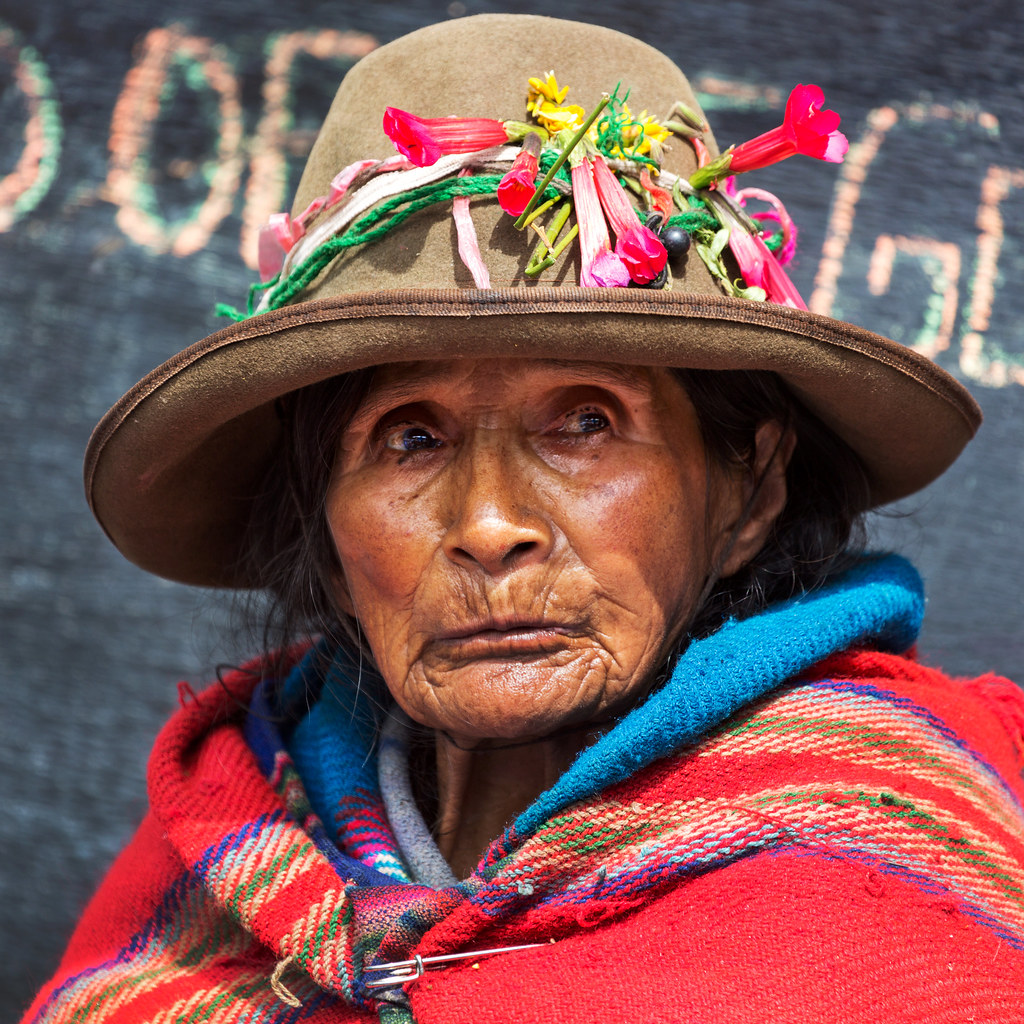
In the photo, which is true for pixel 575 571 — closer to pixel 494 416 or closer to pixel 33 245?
pixel 494 416

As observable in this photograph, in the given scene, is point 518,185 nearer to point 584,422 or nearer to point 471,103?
point 471,103

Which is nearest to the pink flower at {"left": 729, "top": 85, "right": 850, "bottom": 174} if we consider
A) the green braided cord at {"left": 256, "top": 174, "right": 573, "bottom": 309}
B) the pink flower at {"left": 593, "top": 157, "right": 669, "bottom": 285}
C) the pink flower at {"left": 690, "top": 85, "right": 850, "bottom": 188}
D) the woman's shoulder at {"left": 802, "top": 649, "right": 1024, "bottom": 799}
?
the pink flower at {"left": 690, "top": 85, "right": 850, "bottom": 188}

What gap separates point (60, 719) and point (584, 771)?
227 cm

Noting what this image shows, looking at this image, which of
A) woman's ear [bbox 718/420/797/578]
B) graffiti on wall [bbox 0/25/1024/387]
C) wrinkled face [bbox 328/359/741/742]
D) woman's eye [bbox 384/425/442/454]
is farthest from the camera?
graffiti on wall [bbox 0/25/1024/387]

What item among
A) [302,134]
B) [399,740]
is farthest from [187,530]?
[302,134]

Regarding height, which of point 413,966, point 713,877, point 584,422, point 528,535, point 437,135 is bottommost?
point 413,966

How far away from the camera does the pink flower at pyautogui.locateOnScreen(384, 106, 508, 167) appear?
5.06ft

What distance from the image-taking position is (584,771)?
1509mm

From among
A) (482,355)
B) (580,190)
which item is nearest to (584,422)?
(482,355)

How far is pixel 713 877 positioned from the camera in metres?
1.45

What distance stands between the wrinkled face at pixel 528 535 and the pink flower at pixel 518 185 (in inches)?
8.8

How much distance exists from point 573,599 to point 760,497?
47 cm

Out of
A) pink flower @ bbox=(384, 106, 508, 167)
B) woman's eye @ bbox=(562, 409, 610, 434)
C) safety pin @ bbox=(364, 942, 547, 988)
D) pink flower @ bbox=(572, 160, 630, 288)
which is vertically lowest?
safety pin @ bbox=(364, 942, 547, 988)

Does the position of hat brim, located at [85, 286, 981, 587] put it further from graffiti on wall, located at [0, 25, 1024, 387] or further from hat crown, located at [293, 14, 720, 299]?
graffiti on wall, located at [0, 25, 1024, 387]
